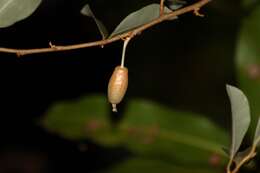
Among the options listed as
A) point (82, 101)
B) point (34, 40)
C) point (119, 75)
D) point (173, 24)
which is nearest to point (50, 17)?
point (34, 40)

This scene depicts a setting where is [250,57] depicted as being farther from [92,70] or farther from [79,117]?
[92,70]

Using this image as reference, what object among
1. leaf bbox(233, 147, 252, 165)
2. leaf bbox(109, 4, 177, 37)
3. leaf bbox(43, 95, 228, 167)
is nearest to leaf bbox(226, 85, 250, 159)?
leaf bbox(233, 147, 252, 165)

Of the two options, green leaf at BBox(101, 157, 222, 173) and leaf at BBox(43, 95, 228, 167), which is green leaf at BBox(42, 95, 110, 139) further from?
green leaf at BBox(101, 157, 222, 173)

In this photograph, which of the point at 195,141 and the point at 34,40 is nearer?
the point at 195,141

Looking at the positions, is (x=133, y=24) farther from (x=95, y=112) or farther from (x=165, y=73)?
(x=165, y=73)

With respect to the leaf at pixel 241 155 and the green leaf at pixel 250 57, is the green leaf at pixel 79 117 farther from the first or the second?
the leaf at pixel 241 155

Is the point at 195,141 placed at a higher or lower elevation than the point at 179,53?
higher

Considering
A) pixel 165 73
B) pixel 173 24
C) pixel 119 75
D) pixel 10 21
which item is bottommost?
pixel 165 73
